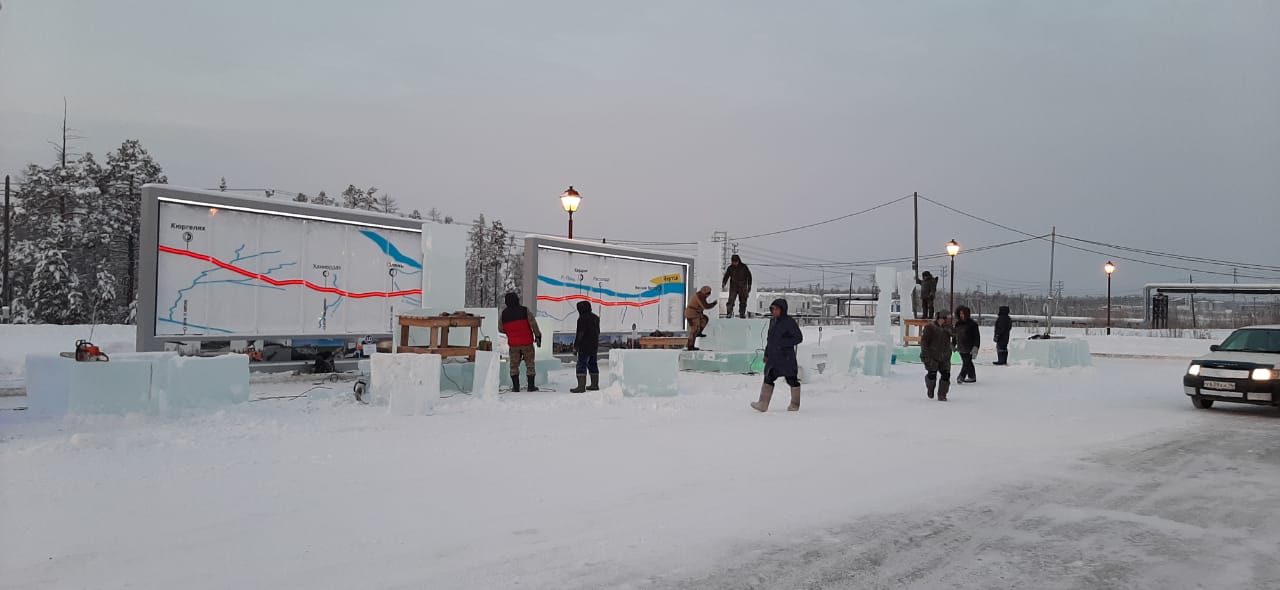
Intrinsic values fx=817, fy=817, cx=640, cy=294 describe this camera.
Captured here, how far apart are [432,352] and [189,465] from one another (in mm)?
4893

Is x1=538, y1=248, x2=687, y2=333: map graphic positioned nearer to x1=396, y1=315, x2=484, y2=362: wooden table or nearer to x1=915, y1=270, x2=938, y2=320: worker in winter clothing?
x1=396, y1=315, x2=484, y2=362: wooden table

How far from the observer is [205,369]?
1012 cm

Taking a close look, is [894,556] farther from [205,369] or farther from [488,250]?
[488,250]

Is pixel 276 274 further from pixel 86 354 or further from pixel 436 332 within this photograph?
pixel 86 354

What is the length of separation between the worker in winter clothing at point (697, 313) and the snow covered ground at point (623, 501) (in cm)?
669

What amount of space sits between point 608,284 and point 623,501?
16198 mm

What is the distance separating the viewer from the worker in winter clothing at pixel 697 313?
17766 mm

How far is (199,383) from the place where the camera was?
1007cm

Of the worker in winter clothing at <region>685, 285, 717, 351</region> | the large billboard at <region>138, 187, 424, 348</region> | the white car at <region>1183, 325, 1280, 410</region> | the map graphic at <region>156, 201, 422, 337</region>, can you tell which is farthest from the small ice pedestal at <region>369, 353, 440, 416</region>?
the white car at <region>1183, 325, 1280, 410</region>

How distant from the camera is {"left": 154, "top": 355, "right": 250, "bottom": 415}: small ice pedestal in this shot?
962 centimetres

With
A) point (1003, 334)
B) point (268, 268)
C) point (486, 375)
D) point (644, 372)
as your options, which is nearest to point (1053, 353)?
point (1003, 334)

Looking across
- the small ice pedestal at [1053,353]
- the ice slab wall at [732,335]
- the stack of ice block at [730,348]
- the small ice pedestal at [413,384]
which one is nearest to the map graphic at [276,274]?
the small ice pedestal at [413,384]

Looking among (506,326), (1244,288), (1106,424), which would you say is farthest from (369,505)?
(1244,288)

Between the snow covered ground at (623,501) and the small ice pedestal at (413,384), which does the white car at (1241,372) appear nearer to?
the snow covered ground at (623,501)
